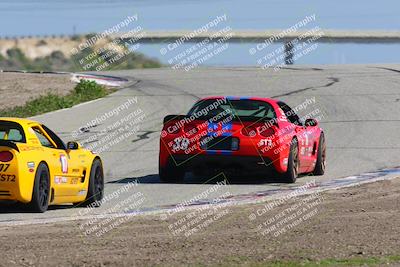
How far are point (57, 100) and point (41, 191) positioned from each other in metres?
18.5

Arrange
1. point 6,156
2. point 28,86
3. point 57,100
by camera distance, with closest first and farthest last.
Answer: point 6,156
point 57,100
point 28,86

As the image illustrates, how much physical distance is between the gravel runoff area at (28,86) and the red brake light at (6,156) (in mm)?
19806

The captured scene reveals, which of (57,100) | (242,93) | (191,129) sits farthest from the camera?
(242,93)

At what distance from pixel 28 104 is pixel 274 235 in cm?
2166

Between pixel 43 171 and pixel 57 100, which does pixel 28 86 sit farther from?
pixel 43 171

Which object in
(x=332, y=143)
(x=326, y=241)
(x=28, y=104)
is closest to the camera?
(x=326, y=241)

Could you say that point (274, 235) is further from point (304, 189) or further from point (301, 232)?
point (304, 189)

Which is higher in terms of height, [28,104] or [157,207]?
[157,207]

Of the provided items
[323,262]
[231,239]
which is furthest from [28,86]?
[323,262]

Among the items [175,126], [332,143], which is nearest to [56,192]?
[175,126]

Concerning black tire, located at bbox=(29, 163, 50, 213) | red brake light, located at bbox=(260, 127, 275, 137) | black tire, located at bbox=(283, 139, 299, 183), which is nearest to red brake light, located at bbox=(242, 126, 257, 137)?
red brake light, located at bbox=(260, 127, 275, 137)

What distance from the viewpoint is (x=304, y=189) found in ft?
47.7

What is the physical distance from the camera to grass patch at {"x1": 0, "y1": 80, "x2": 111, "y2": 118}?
29.2 meters

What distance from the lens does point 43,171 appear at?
472 inches
